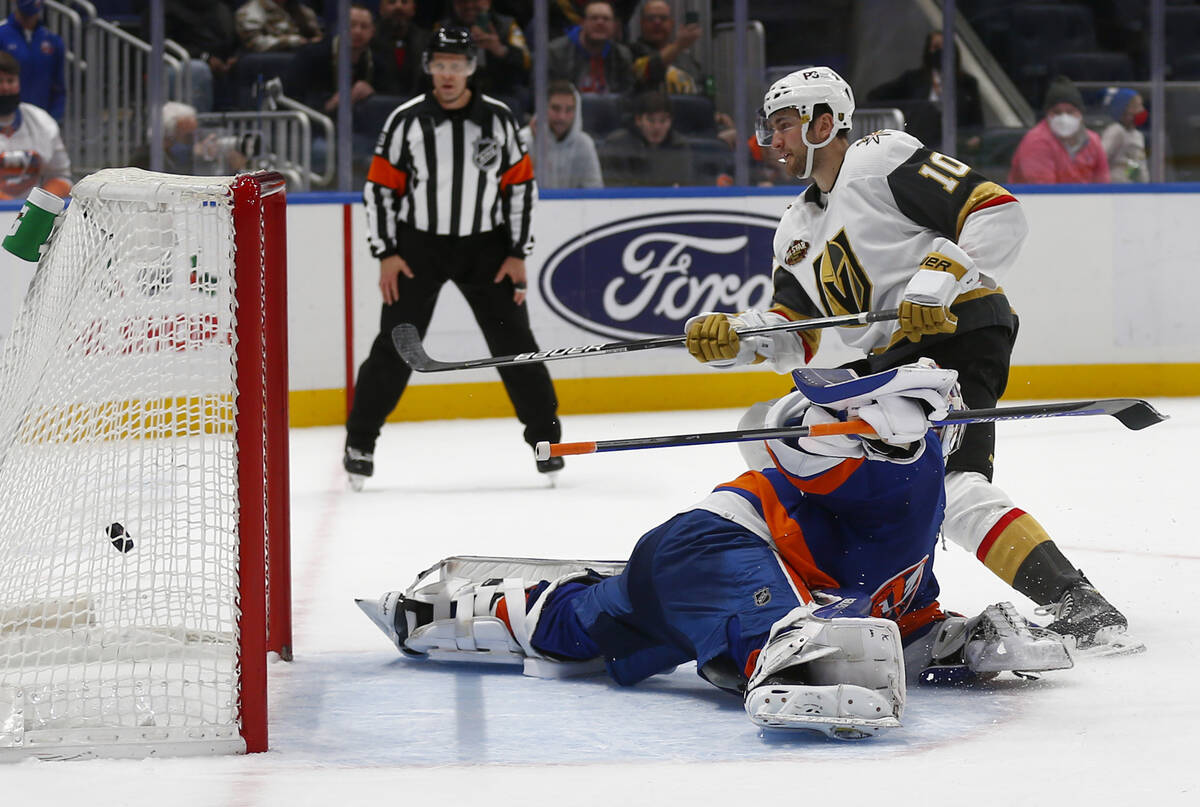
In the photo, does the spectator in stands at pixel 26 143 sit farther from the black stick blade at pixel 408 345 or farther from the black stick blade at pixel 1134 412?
the black stick blade at pixel 1134 412

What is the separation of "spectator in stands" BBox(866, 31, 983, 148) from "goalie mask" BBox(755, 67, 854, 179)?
416 cm

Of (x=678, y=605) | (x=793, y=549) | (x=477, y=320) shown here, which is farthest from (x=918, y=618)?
(x=477, y=320)

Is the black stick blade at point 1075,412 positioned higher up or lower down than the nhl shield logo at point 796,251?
lower down

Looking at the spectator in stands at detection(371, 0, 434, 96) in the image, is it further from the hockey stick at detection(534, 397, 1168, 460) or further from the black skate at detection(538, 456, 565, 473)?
the hockey stick at detection(534, 397, 1168, 460)

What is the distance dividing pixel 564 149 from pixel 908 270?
12.3 ft

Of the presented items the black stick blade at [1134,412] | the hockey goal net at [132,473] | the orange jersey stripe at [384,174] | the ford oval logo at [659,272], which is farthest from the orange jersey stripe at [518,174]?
the black stick blade at [1134,412]

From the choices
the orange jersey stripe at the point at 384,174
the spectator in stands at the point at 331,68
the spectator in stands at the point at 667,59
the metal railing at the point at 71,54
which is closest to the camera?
the orange jersey stripe at the point at 384,174

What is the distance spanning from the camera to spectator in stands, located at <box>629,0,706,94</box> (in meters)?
6.94

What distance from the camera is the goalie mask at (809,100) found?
3.09m

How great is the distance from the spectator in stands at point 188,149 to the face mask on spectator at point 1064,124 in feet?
10.9

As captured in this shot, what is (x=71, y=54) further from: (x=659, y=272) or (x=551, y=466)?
(x=551, y=466)

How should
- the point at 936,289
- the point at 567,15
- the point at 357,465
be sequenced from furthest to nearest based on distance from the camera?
1. the point at 567,15
2. the point at 357,465
3. the point at 936,289

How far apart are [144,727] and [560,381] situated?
4370mm

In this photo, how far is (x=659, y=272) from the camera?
6.65m
